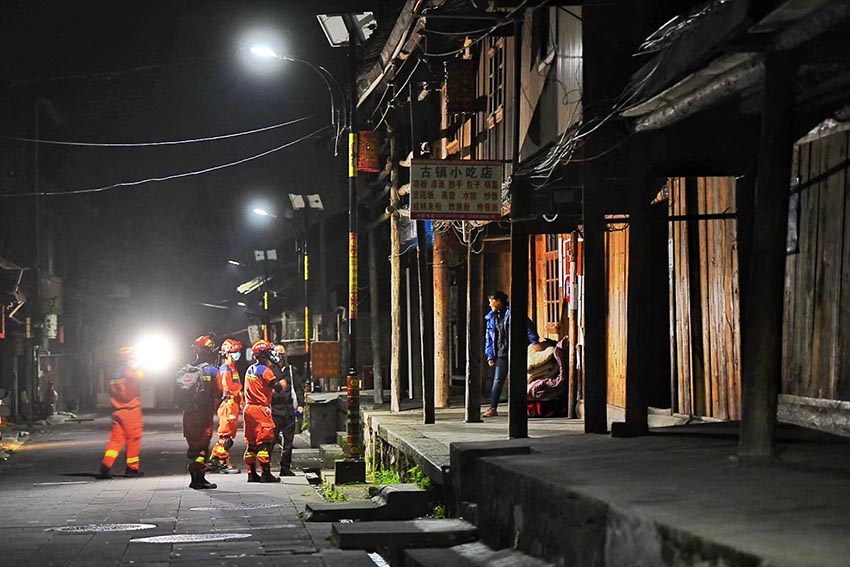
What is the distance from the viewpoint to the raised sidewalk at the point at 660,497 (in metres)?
5.78

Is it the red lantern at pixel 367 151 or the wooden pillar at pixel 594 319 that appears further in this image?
the red lantern at pixel 367 151

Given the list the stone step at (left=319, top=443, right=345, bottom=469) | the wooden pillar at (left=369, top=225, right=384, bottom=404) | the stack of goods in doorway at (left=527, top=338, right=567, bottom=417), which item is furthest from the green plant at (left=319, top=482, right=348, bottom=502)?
the wooden pillar at (left=369, top=225, right=384, bottom=404)

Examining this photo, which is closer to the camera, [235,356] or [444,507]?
[444,507]

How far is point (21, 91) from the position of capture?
42625mm

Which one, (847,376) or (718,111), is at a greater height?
(718,111)

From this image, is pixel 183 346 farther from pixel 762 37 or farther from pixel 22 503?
pixel 762 37

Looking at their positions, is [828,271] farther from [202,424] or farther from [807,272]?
[202,424]

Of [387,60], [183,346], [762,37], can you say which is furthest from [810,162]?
[183,346]

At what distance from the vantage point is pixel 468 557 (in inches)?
395

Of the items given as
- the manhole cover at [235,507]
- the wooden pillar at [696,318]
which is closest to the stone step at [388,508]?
the manhole cover at [235,507]

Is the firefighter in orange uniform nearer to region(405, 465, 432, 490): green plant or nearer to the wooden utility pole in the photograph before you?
region(405, 465, 432, 490): green plant

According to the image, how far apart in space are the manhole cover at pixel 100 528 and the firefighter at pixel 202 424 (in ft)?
13.7

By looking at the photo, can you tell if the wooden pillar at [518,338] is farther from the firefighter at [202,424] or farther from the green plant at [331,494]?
the firefighter at [202,424]

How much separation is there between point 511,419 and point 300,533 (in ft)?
9.89
